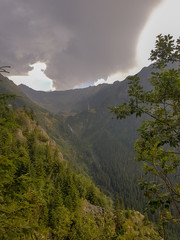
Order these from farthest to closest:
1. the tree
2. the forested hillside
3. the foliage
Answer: the forested hillside → the foliage → the tree

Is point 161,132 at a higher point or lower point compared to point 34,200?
higher

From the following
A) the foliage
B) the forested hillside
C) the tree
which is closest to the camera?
the tree

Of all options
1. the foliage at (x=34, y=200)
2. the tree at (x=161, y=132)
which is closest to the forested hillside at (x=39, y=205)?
the foliage at (x=34, y=200)

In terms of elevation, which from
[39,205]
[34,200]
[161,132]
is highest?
[161,132]

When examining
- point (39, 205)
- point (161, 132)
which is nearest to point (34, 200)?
point (39, 205)

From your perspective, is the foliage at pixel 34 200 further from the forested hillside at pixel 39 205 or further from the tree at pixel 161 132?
the tree at pixel 161 132

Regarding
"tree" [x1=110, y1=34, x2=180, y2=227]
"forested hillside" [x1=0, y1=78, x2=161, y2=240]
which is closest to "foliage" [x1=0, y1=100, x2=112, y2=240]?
"forested hillside" [x1=0, y1=78, x2=161, y2=240]

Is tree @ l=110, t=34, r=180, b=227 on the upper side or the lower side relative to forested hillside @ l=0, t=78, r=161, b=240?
upper

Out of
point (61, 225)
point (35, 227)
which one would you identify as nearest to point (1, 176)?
point (35, 227)

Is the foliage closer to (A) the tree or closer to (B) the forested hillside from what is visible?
(B) the forested hillside

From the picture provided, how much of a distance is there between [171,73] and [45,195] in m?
25.3

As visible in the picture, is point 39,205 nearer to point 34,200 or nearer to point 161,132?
point 34,200

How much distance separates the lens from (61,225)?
18.8 meters

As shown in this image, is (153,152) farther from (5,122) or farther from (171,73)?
(5,122)
